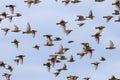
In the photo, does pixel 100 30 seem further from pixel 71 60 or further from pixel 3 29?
pixel 3 29

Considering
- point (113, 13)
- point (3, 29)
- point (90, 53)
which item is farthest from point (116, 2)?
point (3, 29)

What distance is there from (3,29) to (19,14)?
320 centimetres

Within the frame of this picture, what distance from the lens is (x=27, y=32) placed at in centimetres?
8612

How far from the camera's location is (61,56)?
303 feet

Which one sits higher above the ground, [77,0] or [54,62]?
[77,0]

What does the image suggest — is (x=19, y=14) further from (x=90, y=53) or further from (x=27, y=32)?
(x=90, y=53)

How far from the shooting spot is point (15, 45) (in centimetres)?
9138

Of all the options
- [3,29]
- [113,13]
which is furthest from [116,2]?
[3,29]

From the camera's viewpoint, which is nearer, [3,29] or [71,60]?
[3,29]

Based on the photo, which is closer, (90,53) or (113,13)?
(113,13)

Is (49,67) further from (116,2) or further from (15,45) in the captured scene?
(116,2)

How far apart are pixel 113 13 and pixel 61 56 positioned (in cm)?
1227

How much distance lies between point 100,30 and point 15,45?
1303cm

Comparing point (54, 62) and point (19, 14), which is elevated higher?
point (19, 14)
